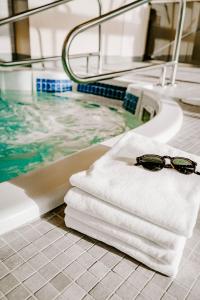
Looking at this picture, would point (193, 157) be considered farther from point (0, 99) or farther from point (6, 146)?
point (0, 99)

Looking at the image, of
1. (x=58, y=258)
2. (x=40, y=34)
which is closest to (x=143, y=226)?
(x=58, y=258)

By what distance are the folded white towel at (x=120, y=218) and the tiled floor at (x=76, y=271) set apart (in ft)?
0.44

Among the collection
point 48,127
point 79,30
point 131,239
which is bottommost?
point 48,127

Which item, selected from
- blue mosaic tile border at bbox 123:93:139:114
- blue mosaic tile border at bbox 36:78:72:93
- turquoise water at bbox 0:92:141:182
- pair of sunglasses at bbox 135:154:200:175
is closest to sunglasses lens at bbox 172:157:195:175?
pair of sunglasses at bbox 135:154:200:175

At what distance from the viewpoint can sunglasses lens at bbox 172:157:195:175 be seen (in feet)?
2.97

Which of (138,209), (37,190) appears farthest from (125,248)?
(37,190)

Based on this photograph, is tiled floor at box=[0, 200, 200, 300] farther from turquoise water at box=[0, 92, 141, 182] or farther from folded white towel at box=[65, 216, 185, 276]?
turquoise water at box=[0, 92, 141, 182]

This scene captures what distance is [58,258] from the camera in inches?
33.5

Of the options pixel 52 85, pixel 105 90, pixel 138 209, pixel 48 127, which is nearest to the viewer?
pixel 138 209

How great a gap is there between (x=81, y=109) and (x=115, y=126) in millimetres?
820

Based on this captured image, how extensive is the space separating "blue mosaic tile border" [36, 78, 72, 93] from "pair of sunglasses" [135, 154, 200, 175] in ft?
12.3

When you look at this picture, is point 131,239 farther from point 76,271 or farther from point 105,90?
point 105,90

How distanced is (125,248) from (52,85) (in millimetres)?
3959

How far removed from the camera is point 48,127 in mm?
3072
